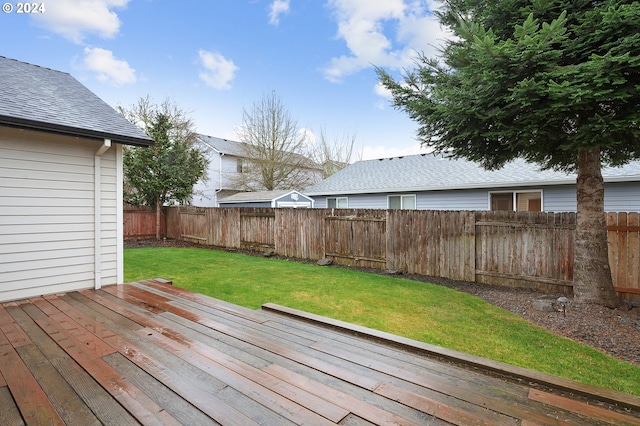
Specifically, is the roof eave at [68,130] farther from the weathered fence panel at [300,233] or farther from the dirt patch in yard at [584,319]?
Answer: the dirt patch in yard at [584,319]

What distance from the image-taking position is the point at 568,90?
11.7ft

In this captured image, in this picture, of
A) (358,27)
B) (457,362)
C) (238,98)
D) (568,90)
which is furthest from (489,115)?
(238,98)

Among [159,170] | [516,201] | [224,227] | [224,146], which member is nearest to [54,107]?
[224,227]

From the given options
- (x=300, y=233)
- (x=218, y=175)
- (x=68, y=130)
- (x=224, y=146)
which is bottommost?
(x=300, y=233)

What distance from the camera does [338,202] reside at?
1426 centimetres

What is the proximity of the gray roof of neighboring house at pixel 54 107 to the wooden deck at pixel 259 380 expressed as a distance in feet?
7.78

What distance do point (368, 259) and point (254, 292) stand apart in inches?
144

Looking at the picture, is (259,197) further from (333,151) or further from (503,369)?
(503,369)

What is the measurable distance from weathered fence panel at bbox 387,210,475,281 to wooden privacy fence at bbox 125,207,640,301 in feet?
0.07

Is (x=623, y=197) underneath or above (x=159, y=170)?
underneath

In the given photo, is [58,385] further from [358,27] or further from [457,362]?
[358,27]

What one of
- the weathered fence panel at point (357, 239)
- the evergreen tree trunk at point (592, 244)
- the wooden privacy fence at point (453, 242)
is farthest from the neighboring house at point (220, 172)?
the evergreen tree trunk at point (592, 244)

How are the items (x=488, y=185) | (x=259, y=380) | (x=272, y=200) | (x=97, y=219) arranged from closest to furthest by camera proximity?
1. (x=259, y=380)
2. (x=97, y=219)
3. (x=488, y=185)
4. (x=272, y=200)

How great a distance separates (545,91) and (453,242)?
12.6 feet
